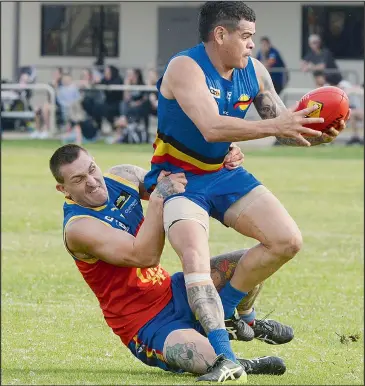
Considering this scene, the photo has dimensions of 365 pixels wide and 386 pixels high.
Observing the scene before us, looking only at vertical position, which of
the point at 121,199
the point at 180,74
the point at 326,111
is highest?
the point at 180,74

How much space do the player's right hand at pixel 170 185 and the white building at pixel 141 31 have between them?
28095mm

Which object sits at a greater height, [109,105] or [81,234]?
[81,234]

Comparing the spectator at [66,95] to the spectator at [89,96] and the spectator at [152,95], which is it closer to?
the spectator at [89,96]

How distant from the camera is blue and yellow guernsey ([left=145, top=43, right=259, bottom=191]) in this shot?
285 inches

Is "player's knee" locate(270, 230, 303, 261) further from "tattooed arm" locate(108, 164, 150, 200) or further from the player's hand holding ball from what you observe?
"tattooed arm" locate(108, 164, 150, 200)

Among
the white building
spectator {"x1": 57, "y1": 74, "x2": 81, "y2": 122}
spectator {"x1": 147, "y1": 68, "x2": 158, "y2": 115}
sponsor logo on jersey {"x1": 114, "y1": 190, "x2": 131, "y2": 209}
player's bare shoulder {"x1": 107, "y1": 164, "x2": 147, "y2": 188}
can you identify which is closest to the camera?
sponsor logo on jersey {"x1": 114, "y1": 190, "x2": 131, "y2": 209}

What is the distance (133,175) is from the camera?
7.82 meters

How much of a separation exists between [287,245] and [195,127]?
2.92ft

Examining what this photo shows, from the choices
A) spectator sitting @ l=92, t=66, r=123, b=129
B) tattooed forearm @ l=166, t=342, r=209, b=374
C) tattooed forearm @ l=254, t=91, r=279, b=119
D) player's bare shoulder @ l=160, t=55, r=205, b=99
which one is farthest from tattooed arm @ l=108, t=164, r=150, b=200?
spectator sitting @ l=92, t=66, r=123, b=129

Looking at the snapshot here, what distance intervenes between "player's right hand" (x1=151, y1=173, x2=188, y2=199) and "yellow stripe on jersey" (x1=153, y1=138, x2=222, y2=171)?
4.1 inches

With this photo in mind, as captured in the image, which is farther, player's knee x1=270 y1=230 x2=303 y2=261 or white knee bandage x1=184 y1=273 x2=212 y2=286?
player's knee x1=270 y1=230 x2=303 y2=261

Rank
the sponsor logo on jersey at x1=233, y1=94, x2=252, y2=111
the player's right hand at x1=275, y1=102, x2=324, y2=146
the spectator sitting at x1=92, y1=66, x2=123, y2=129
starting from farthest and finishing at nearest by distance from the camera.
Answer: the spectator sitting at x1=92, y1=66, x2=123, y2=129 < the sponsor logo on jersey at x1=233, y1=94, x2=252, y2=111 < the player's right hand at x1=275, y1=102, x2=324, y2=146

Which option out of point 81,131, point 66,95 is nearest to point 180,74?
point 81,131

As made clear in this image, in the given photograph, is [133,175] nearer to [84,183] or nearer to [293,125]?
[84,183]
